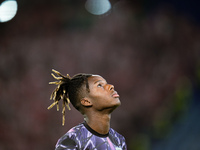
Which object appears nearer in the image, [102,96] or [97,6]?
[102,96]

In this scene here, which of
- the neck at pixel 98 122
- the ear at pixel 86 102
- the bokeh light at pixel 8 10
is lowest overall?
the neck at pixel 98 122

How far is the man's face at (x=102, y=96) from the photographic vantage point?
1562 mm

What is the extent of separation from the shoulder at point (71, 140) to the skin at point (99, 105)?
0.35ft

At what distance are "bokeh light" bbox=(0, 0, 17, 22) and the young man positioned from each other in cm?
268

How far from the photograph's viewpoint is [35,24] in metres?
4.26

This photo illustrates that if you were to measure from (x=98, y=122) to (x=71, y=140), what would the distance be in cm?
20

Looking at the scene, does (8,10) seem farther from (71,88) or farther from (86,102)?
(86,102)

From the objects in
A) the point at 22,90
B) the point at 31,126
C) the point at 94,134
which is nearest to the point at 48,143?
the point at 31,126

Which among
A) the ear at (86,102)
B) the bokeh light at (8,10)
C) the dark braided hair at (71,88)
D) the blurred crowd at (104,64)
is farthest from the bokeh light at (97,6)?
the ear at (86,102)

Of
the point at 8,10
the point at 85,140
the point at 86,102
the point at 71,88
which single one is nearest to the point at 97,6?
the point at 8,10

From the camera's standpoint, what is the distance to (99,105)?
61.9 inches

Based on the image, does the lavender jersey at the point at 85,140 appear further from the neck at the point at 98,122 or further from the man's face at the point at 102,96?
the man's face at the point at 102,96

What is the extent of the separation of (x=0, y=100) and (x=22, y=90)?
0.34m

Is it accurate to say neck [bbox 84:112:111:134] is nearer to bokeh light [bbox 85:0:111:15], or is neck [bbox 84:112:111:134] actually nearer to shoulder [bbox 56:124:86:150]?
shoulder [bbox 56:124:86:150]
